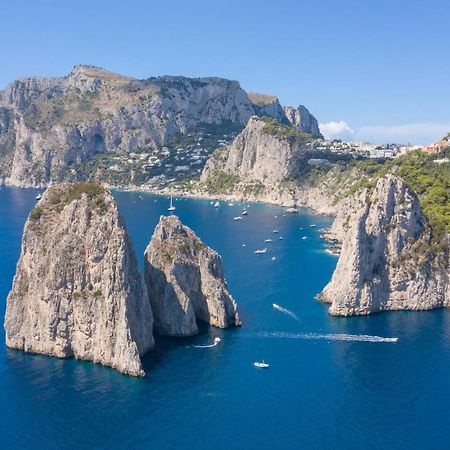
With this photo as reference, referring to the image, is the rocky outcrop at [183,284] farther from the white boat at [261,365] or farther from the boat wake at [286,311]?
the white boat at [261,365]

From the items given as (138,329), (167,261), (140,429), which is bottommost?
(140,429)

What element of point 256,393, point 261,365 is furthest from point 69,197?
point 256,393

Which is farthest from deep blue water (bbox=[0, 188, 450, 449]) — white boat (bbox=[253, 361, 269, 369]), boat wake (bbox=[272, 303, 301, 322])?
boat wake (bbox=[272, 303, 301, 322])

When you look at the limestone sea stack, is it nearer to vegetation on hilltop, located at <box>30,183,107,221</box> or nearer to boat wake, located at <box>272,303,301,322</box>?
vegetation on hilltop, located at <box>30,183,107,221</box>

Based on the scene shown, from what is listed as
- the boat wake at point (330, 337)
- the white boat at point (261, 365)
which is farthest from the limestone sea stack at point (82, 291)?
the boat wake at point (330, 337)

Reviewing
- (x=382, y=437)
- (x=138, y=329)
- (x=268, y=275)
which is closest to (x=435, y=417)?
(x=382, y=437)

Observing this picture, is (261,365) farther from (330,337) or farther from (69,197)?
(69,197)

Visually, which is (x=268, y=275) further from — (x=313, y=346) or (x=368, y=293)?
(x=313, y=346)
